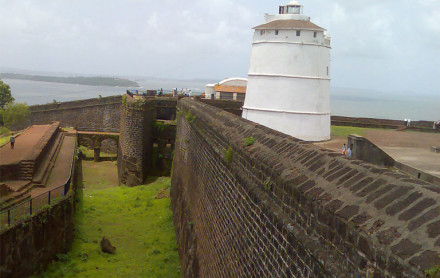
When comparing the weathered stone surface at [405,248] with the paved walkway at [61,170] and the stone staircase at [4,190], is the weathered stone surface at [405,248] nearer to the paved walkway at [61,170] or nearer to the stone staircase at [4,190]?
the stone staircase at [4,190]

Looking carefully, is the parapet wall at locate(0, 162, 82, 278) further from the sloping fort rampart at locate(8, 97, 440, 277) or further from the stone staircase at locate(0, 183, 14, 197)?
the sloping fort rampart at locate(8, 97, 440, 277)

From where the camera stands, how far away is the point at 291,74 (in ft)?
56.2

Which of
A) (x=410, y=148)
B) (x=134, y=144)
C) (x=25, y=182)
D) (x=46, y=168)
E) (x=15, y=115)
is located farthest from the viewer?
(x=15, y=115)

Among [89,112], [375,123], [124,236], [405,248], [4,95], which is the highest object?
[4,95]

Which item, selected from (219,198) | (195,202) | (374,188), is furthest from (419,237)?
(195,202)

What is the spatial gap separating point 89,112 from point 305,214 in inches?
1316

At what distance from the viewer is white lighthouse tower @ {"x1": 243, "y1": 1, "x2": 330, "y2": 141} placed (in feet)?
55.9

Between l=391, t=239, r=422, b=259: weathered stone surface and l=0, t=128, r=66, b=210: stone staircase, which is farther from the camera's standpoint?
l=0, t=128, r=66, b=210: stone staircase

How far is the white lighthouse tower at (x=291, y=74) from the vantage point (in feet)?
55.9

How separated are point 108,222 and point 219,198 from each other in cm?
896

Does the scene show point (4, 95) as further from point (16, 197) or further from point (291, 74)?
point (291, 74)

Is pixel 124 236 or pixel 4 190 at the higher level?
pixel 4 190

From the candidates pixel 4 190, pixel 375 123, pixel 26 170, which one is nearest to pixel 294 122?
pixel 26 170

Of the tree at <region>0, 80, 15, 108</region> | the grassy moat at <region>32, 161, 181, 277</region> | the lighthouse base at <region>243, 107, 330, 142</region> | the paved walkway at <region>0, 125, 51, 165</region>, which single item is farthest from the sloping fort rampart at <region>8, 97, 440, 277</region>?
the tree at <region>0, 80, 15, 108</region>
